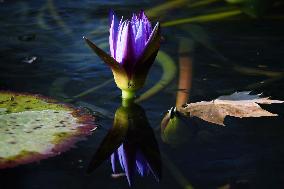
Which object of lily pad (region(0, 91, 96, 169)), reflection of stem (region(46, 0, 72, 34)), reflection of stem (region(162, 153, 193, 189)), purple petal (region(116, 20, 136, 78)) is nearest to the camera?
reflection of stem (region(162, 153, 193, 189))

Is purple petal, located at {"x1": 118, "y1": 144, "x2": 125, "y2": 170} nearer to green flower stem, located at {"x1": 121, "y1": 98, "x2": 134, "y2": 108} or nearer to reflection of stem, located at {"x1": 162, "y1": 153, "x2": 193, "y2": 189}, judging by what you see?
reflection of stem, located at {"x1": 162, "y1": 153, "x2": 193, "y2": 189}

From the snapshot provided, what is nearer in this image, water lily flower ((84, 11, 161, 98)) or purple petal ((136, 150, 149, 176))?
purple petal ((136, 150, 149, 176))

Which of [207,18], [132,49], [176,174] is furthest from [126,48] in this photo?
[207,18]

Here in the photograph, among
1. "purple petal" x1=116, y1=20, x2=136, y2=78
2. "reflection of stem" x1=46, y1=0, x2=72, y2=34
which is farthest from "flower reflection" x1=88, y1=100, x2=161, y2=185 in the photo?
"reflection of stem" x1=46, y1=0, x2=72, y2=34

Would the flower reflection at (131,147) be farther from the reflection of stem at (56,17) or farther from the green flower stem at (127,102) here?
the reflection of stem at (56,17)

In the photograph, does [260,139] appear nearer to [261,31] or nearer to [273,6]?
[261,31]

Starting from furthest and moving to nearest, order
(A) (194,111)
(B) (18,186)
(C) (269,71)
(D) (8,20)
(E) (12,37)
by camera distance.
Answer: (D) (8,20)
(E) (12,37)
(C) (269,71)
(A) (194,111)
(B) (18,186)

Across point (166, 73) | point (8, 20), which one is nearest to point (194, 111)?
point (166, 73)

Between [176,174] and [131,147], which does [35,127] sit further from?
[176,174]
